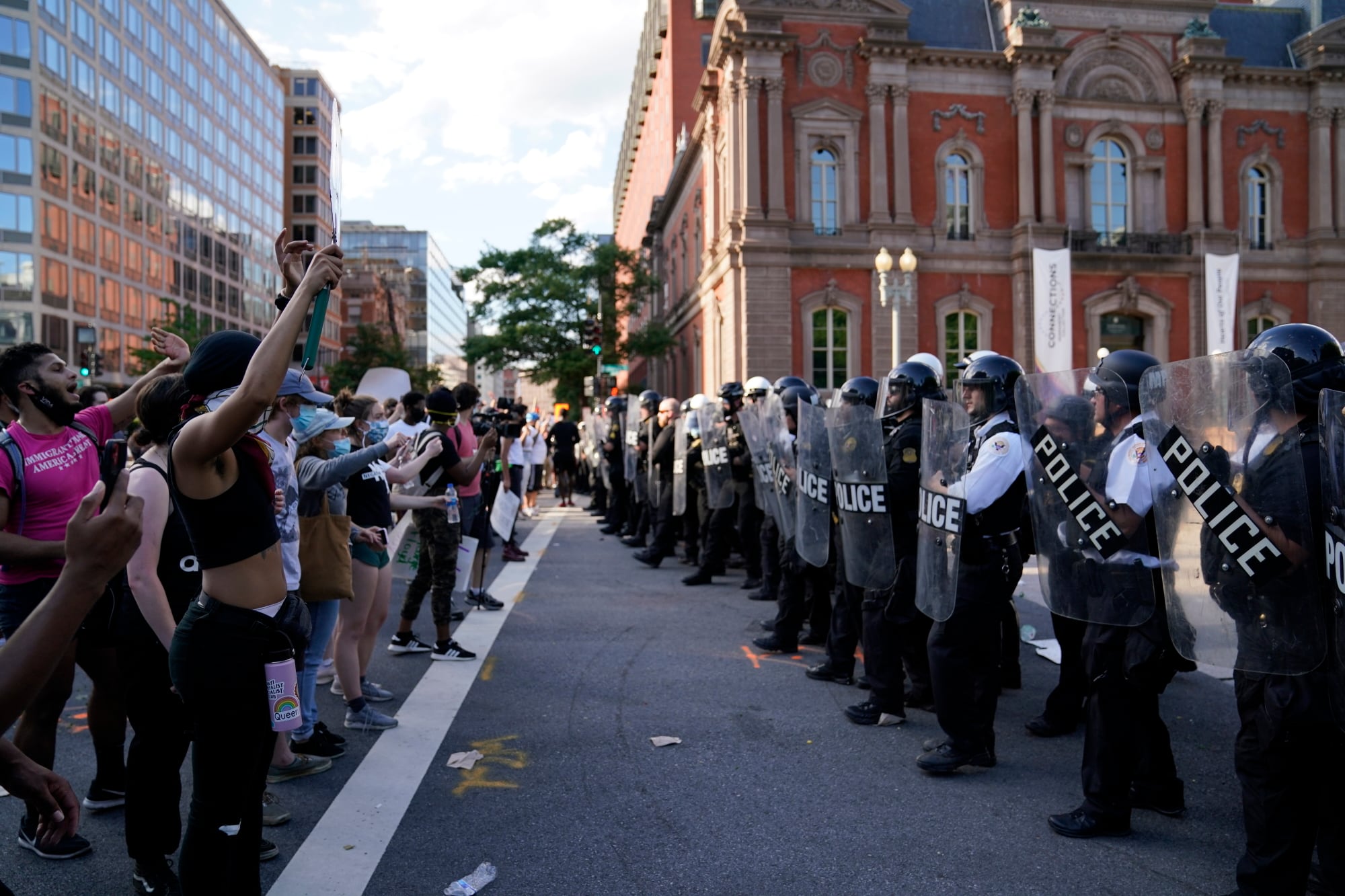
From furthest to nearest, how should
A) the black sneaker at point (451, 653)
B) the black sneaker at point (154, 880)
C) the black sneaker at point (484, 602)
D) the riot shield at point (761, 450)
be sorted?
the black sneaker at point (484, 602), the riot shield at point (761, 450), the black sneaker at point (451, 653), the black sneaker at point (154, 880)

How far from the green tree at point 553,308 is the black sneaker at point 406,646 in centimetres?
3210

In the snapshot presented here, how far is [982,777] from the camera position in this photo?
193 inches

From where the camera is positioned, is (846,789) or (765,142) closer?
(846,789)

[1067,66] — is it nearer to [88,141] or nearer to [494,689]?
[494,689]

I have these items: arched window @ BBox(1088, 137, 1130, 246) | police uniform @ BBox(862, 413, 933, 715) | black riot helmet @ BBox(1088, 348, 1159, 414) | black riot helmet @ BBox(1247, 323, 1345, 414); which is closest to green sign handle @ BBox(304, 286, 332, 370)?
black riot helmet @ BBox(1247, 323, 1345, 414)

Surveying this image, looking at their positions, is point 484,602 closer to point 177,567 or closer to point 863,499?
point 863,499

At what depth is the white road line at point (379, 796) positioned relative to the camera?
3.77 m

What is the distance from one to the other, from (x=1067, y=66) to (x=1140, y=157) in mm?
4052

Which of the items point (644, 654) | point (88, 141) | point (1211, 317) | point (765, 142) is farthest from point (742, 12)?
point (88, 141)

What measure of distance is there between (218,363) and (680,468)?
8984 millimetres

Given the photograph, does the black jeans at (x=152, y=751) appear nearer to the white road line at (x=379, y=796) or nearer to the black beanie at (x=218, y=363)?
the white road line at (x=379, y=796)

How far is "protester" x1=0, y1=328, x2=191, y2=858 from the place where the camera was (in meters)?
4.00

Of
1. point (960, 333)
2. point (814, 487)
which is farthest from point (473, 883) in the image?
point (960, 333)

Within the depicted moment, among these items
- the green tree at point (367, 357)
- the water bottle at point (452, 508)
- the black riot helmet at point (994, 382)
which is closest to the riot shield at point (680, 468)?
the water bottle at point (452, 508)
